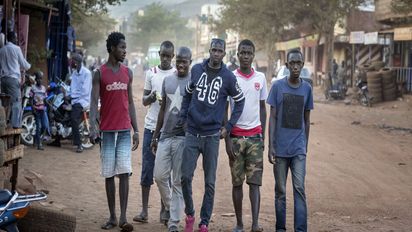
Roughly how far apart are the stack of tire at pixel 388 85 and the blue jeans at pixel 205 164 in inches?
875

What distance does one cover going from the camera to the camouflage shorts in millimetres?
6582

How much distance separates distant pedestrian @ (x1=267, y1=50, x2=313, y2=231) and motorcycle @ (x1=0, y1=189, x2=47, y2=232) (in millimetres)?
2437

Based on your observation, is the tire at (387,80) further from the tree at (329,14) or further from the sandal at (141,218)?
the sandal at (141,218)

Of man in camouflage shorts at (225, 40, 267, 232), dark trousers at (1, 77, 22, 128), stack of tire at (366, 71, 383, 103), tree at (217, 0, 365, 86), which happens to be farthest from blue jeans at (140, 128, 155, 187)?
tree at (217, 0, 365, 86)

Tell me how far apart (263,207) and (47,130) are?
226 inches

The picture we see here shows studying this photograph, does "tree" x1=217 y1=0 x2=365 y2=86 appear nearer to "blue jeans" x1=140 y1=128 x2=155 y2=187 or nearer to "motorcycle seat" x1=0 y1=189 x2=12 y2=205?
"blue jeans" x1=140 y1=128 x2=155 y2=187

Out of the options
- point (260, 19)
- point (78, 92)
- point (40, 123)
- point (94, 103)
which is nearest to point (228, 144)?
point (94, 103)

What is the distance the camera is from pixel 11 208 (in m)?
4.82

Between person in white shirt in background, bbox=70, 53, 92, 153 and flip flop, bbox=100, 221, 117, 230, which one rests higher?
person in white shirt in background, bbox=70, 53, 92, 153

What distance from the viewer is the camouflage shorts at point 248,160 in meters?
6.58

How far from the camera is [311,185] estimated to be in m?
9.67

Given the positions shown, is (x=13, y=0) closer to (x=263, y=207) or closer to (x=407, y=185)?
(x=263, y=207)

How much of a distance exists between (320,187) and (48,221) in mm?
4943

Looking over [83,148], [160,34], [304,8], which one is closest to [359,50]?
[304,8]
